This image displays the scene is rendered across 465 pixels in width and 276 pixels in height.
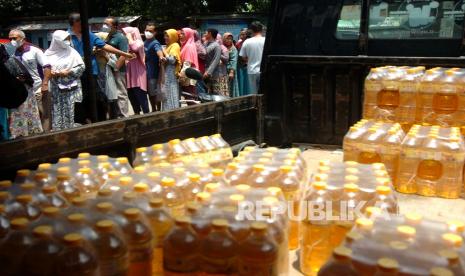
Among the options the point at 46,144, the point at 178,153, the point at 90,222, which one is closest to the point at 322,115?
the point at 178,153

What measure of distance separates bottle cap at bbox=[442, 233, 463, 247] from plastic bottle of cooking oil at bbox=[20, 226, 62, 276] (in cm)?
175

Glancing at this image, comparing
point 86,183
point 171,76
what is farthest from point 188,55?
point 86,183

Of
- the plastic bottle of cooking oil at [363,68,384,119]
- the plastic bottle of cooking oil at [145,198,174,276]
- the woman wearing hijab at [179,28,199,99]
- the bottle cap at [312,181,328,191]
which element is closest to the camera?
the plastic bottle of cooking oil at [145,198,174,276]

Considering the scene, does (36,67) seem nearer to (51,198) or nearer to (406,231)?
(51,198)

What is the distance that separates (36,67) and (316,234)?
6193mm

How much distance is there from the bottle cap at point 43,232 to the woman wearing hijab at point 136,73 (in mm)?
6932

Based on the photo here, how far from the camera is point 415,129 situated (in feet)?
16.8

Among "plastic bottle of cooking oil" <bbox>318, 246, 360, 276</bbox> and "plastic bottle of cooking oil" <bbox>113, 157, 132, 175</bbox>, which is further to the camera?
"plastic bottle of cooking oil" <bbox>113, 157, 132, 175</bbox>

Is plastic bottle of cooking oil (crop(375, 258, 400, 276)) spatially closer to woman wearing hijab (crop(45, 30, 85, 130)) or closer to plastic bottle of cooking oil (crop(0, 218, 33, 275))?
plastic bottle of cooking oil (crop(0, 218, 33, 275))

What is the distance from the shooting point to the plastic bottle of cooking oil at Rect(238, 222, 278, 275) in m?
2.27

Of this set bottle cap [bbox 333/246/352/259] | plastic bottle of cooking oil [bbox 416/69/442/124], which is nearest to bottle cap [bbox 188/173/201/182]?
bottle cap [bbox 333/246/352/259]

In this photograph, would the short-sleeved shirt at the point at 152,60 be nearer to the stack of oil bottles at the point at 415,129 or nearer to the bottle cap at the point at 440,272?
the stack of oil bottles at the point at 415,129

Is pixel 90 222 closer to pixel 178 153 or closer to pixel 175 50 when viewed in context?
pixel 178 153

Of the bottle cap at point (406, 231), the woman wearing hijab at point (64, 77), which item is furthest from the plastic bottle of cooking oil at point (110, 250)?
the woman wearing hijab at point (64, 77)
